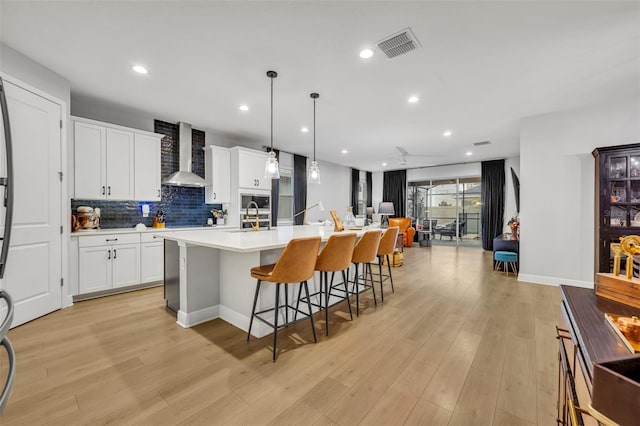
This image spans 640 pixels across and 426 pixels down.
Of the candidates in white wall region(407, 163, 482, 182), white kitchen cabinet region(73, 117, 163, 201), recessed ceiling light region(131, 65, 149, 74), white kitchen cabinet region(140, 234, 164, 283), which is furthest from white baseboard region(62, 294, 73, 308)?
white wall region(407, 163, 482, 182)

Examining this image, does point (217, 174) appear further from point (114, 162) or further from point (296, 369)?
point (296, 369)

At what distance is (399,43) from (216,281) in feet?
9.73

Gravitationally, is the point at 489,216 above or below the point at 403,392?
above

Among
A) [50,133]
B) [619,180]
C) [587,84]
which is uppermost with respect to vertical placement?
[587,84]

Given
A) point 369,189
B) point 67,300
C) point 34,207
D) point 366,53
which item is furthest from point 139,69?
point 369,189

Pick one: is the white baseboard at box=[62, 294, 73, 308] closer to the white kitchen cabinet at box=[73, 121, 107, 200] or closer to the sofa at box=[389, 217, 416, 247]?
the white kitchen cabinet at box=[73, 121, 107, 200]

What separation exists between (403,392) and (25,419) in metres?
2.22

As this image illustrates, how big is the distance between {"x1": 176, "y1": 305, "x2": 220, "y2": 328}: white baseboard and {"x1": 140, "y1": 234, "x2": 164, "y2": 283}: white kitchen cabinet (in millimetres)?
1606

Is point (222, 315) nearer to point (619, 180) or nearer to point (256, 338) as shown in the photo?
point (256, 338)

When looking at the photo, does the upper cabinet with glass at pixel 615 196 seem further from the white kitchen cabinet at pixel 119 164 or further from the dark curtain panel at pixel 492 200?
the white kitchen cabinet at pixel 119 164

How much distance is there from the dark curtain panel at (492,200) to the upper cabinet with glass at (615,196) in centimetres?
437

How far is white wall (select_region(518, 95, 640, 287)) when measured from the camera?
378 cm

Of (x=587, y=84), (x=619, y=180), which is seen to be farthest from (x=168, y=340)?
(x=619, y=180)

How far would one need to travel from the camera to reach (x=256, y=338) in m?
2.42
